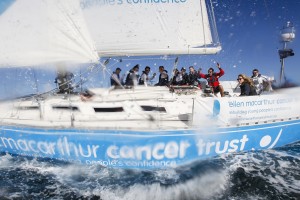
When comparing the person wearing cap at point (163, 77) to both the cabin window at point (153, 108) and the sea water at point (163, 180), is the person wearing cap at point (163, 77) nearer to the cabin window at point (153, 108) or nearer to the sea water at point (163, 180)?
the cabin window at point (153, 108)

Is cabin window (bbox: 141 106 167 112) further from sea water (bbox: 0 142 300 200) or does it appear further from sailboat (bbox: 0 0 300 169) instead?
sea water (bbox: 0 142 300 200)

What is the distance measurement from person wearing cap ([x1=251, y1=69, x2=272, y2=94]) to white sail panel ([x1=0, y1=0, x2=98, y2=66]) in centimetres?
508

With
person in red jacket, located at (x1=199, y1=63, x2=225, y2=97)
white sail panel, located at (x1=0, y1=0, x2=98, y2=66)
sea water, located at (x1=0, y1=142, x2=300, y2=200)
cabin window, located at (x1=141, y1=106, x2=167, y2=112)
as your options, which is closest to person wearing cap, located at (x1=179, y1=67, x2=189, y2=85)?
person in red jacket, located at (x1=199, y1=63, x2=225, y2=97)

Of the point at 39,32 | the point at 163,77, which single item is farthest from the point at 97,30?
the point at 163,77

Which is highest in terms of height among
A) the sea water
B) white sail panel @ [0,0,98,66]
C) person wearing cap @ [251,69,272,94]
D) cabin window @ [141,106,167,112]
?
white sail panel @ [0,0,98,66]

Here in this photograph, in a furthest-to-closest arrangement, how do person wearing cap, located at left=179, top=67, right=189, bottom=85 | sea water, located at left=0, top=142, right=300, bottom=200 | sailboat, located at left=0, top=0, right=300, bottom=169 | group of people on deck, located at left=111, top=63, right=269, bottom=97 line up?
person wearing cap, located at left=179, top=67, right=189, bottom=85 < group of people on deck, located at left=111, top=63, right=269, bottom=97 < sailboat, located at left=0, top=0, right=300, bottom=169 < sea water, located at left=0, top=142, right=300, bottom=200

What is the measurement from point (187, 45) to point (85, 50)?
9.27 ft

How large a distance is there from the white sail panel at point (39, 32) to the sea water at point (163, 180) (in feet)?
8.21

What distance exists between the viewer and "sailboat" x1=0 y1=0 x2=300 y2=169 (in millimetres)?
6172

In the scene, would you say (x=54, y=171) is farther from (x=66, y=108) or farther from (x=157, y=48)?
(x=157, y=48)

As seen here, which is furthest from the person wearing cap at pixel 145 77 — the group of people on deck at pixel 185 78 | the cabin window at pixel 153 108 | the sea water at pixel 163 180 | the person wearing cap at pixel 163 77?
the sea water at pixel 163 180

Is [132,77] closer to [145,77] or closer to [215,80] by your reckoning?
[145,77]

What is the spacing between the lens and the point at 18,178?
609 cm

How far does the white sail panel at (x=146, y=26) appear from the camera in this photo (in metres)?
7.41
